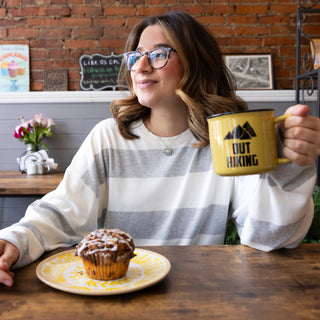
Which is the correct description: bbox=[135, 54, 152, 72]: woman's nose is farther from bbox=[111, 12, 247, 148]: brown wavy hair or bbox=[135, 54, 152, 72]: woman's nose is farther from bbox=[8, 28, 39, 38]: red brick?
bbox=[8, 28, 39, 38]: red brick

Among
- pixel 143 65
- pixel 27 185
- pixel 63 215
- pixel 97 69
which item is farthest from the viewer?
pixel 97 69

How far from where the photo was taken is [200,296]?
23.4 inches

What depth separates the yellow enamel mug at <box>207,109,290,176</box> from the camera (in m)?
0.65

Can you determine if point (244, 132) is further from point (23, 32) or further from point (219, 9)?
point (23, 32)

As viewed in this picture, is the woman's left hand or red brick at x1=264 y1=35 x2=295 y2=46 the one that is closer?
the woman's left hand

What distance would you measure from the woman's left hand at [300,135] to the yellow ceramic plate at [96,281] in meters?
0.33

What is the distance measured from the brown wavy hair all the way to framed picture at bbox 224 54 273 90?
1.73m

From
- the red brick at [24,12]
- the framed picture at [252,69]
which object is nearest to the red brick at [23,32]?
the red brick at [24,12]

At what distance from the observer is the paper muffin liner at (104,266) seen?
2.17ft

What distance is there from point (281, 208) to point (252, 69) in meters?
2.39

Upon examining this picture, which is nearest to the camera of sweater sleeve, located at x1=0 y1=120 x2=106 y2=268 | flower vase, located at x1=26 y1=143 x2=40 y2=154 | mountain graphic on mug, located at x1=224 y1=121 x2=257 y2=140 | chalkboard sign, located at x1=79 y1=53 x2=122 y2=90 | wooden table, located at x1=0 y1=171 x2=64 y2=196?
mountain graphic on mug, located at x1=224 y1=121 x2=257 y2=140

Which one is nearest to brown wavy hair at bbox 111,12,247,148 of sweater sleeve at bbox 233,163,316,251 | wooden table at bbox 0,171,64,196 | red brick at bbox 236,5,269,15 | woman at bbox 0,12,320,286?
woman at bbox 0,12,320,286

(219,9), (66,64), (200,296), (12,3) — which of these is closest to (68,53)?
(66,64)

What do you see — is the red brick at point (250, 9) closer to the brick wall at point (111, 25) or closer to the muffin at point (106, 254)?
the brick wall at point (111, 25)
